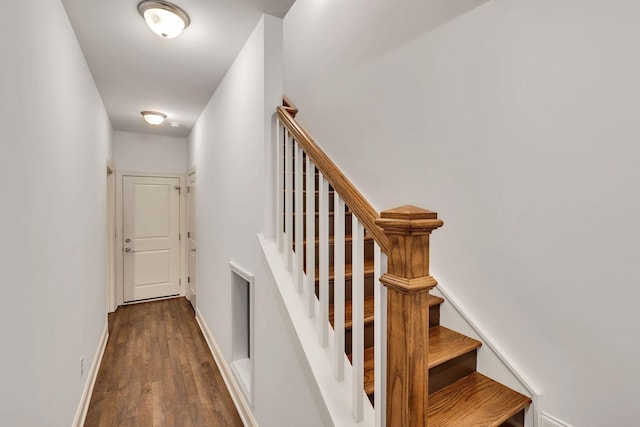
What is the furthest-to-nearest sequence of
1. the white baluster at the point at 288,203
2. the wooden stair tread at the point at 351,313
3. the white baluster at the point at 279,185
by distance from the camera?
the white baluster at the point at 279,185 → the white baluster at the point at 288,203 → the wooden stair tread at the point at 351,313

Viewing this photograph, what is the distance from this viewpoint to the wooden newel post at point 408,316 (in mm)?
882

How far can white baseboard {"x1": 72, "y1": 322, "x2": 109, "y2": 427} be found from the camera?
2.06 m

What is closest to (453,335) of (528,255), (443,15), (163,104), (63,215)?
(528,255)

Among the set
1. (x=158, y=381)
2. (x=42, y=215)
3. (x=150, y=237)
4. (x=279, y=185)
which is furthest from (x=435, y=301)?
(x=150, y=237)

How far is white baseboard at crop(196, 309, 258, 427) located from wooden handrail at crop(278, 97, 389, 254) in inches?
68.6

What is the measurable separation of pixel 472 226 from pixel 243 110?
169cm

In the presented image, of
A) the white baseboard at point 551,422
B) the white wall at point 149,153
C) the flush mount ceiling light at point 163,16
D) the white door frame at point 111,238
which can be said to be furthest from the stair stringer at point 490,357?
the white wall at point 149,153

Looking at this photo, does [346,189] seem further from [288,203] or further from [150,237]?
[150,237]

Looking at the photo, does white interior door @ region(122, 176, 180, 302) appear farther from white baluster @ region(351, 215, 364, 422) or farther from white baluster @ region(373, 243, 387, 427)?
white baluster @ region(373, 243, 387, 427)

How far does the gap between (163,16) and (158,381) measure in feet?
9.20

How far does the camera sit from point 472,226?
1764 mm

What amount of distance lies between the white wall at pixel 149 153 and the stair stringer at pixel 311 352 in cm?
382

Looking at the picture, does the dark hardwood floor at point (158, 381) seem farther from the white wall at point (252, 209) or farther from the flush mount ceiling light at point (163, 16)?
the flush mount ceiling light at point (163, 16)

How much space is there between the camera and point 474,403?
147 centimetres
